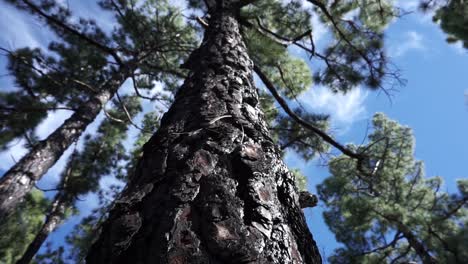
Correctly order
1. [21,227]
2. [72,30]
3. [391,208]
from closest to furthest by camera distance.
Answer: [72,30], [391,208], [21,227]

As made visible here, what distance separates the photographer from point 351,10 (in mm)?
5766

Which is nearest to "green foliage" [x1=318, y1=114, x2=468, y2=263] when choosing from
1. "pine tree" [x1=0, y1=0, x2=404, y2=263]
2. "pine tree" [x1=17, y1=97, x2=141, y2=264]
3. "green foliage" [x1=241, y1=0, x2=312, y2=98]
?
"green foliage" [x1=241, y1=0, x2=312, y2=98]

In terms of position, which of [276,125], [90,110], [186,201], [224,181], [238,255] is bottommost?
[238,255]

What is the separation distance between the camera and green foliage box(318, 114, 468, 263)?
22.5 feet

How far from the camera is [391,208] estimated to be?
7.67m

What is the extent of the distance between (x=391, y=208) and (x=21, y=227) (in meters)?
9.77

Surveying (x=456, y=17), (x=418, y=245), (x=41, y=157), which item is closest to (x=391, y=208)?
(x=418, y=245)

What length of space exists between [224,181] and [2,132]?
22.2 ft

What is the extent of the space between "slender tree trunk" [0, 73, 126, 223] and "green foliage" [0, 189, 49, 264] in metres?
5.46

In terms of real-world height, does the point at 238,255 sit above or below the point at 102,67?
below

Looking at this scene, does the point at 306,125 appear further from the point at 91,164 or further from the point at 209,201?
the point at 91,164

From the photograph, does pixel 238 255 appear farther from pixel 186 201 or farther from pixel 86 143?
pixel 86 143

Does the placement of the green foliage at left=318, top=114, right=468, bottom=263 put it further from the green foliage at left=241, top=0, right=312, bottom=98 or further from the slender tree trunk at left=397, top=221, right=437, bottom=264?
the green foliage at left=241, top=0, right=312, bottom=98

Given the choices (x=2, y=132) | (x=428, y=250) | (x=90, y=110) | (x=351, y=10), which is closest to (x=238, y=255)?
(x=90, y=110)
